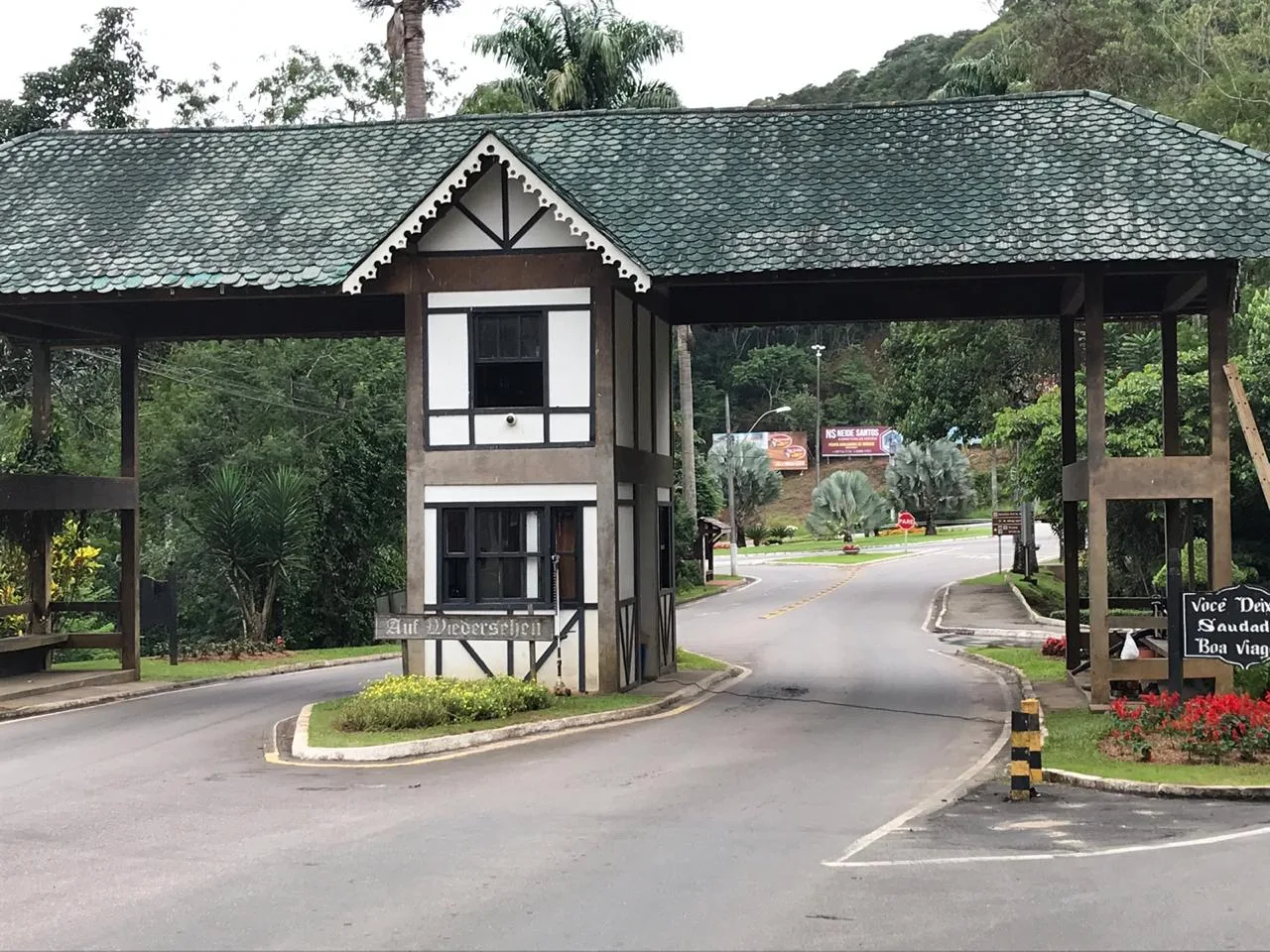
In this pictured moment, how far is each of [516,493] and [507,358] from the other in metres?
2.00

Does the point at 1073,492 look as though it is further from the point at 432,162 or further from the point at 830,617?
the point at 830,617

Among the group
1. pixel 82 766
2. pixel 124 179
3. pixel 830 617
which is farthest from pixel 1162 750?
pixel 830 617

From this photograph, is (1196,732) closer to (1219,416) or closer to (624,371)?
(1219,416)

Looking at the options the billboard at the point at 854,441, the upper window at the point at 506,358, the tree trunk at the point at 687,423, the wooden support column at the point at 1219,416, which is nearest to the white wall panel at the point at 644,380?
the upper window at the point at 506,358

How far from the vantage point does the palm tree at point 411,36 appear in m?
42.3

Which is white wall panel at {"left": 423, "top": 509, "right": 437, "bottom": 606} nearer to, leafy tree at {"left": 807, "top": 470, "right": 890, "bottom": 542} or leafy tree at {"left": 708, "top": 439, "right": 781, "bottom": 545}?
leafy tree at {"left": 708, "top": 439, "right": 781, "bottom": 545}

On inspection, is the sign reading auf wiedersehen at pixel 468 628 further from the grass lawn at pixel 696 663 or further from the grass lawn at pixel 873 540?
the grass lawn at pixel 873 540

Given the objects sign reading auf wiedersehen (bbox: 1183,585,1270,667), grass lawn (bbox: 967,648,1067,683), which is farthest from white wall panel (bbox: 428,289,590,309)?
grass lawn (bbox: 967,648,1067,683)

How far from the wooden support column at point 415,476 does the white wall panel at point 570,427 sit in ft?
6.52

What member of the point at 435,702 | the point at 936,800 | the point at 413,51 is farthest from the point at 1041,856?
the point at 413,51

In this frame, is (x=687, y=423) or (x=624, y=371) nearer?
(x=624, y=371)

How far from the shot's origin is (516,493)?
23.4 m

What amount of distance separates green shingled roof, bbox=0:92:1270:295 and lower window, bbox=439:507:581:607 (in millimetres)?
3967

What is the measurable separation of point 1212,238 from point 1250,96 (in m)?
28.7
